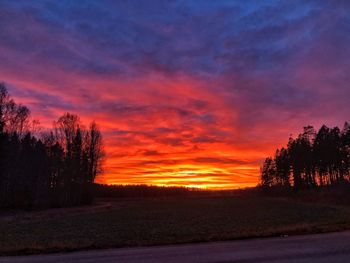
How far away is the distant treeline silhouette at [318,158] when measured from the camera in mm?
112650

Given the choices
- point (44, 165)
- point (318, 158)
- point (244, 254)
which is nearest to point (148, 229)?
point (244, 254)

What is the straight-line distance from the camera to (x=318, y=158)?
116750mm

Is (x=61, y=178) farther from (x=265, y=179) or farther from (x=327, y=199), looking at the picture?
(x=265, y=179)

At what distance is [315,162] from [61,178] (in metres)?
76.0

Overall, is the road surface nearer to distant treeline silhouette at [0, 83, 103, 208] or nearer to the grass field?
the grass field

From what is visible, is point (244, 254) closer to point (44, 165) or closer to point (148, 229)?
point (148, 229)

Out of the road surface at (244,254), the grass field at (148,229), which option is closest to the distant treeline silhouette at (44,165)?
the grass field at (148,229)

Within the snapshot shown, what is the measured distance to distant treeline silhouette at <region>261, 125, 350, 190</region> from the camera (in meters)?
113

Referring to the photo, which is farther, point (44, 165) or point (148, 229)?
point (44, 165)

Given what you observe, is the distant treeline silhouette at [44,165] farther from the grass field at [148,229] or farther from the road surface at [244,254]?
the road surface at [244,254]

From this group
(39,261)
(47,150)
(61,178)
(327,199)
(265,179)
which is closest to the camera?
(39,261)

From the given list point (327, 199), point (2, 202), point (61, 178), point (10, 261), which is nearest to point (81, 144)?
point (61, 178)

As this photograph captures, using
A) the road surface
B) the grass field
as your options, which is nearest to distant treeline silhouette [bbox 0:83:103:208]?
the grass field

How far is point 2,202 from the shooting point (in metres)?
60.0
